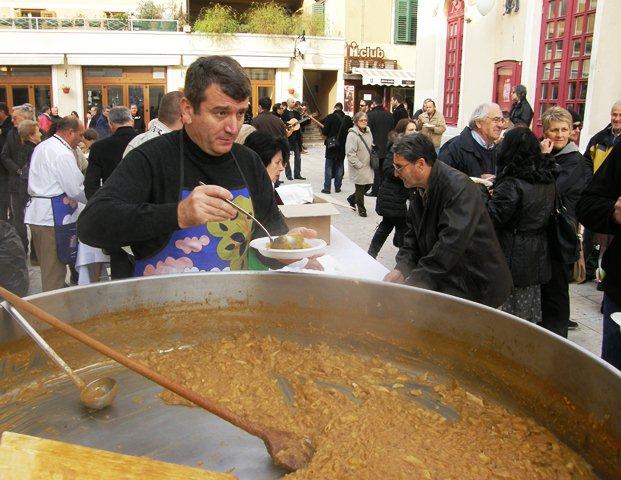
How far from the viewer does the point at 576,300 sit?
4.70 metres

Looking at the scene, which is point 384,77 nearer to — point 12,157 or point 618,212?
point 12,157

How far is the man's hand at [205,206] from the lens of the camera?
1367 millimetres

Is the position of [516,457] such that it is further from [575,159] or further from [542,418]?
[575,159]

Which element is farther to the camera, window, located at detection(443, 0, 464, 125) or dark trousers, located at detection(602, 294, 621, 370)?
window, located at detection(443, 0, 464, 125)

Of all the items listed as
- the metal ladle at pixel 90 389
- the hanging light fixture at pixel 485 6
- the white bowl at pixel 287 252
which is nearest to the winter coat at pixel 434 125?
the hanging light fixture at pixel 485 6

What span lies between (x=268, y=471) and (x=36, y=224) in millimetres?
3878

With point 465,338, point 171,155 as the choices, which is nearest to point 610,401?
point 465,338

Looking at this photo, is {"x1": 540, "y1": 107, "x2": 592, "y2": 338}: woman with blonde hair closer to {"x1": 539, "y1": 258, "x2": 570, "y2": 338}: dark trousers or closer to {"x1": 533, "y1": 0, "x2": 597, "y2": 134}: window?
{"x1": 539, "y1": 258, "x2": 570, "y2": 338}: dark trousers

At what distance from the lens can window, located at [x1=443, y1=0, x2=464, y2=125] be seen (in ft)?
41.2

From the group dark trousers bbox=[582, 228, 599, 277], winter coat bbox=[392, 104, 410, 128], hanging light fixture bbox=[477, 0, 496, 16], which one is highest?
hanging light fixture bbox=[477, 0, 496, 16]

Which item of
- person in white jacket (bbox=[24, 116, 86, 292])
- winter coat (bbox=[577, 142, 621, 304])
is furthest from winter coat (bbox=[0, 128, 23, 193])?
winter coat (bbox=[577, 142, 621, 304])

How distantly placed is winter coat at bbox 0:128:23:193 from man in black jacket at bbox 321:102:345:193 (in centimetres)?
520

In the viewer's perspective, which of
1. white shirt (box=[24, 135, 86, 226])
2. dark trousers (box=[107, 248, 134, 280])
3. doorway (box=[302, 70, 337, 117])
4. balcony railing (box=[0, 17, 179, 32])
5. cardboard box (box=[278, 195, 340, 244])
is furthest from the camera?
doorway (box=[302, 70, 337, 117])

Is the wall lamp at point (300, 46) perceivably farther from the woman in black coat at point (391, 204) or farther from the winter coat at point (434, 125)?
the woman in black coat at point (391, 204)
